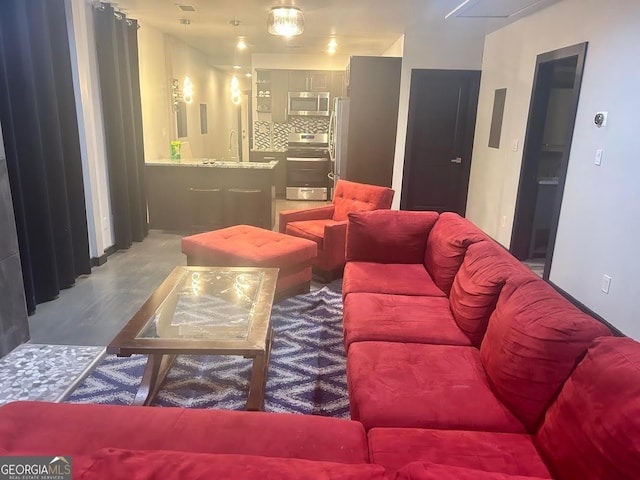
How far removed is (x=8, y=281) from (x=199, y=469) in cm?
234

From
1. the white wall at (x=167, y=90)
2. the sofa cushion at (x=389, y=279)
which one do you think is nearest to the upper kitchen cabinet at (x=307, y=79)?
the white wall at (x=167, y=90)

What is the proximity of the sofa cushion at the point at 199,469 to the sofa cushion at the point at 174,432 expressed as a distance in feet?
1.29

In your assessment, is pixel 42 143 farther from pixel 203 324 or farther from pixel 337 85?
pixel 337 85

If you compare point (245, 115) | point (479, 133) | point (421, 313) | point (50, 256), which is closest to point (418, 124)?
point (479, 133)

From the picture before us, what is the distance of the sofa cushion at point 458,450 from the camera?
51.6 inches

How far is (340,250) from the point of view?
3904mm

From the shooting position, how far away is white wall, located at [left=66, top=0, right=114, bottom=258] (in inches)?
149

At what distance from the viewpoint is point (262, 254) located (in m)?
3.28

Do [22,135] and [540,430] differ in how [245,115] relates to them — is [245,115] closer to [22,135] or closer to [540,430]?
[22,135]

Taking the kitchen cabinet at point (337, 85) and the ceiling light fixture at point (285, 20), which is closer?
the ceiling light fixture at point (285, 20)

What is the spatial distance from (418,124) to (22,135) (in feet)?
14.2

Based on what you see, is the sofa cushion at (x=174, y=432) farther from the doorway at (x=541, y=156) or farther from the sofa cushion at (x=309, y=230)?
the doorway at (x=541, y=156)

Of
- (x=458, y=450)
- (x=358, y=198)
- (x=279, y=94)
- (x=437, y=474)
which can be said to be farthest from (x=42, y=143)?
(x=279, y=94)

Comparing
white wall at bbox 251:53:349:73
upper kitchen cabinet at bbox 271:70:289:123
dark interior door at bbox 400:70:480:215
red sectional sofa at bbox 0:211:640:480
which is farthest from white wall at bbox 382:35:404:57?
red sectional sofa at bbox 0:211:640:480
